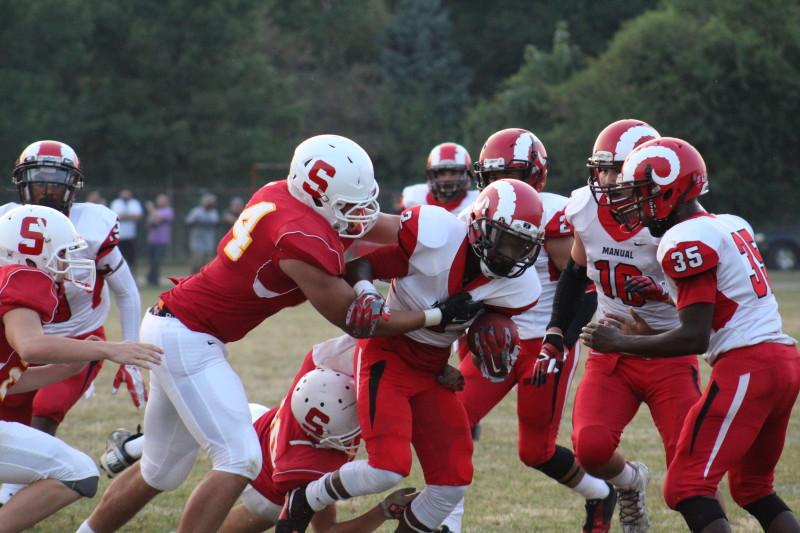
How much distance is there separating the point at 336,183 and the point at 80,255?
5.86ft

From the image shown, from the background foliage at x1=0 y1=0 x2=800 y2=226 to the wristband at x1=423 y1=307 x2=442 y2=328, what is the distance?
2276cm

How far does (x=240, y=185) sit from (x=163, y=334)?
27243 mm

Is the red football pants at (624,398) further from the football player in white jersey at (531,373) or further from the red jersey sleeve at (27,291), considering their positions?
the red jersey sleeve at (27,291)

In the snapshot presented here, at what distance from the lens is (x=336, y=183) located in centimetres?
423

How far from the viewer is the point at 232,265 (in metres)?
4.28

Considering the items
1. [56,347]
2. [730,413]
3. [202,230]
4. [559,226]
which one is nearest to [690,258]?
[730,413]

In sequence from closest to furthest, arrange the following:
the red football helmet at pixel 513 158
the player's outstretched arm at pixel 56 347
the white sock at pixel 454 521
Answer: the player's outstretched arm at pixel 56 347
the white sock at pixel 454 521
the red football helmet at pixel 513 158

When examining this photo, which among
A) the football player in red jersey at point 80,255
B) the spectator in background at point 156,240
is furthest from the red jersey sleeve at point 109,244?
the spectator in background at point 156,240

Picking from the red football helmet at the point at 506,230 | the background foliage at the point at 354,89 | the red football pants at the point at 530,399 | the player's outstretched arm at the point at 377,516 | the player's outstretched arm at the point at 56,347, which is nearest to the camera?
the player's outstretched arm at the point at 56,347

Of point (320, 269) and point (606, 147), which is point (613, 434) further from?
point (320, 269)

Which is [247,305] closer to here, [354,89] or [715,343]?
[715,343]

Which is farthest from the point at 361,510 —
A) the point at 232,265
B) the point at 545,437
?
the point at 232,265

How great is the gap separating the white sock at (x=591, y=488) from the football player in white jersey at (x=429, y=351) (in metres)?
0.98

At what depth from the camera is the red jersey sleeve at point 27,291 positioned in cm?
416
